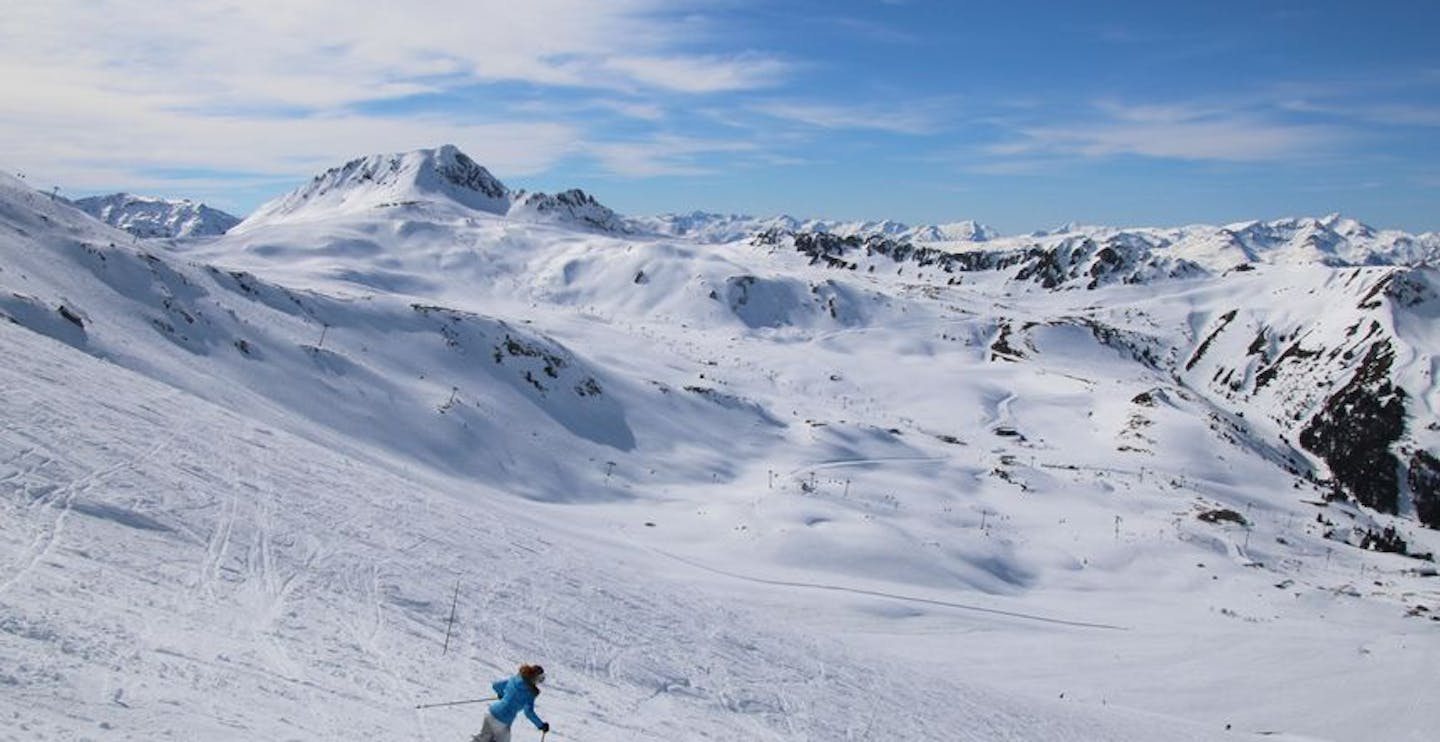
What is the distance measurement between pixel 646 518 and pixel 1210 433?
52378 mm

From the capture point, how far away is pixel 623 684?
18000mm

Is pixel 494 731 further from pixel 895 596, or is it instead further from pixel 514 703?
pixel 895 596

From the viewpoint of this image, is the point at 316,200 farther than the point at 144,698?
Yes

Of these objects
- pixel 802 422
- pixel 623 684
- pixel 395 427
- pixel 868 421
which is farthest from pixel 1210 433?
pixel 623 684

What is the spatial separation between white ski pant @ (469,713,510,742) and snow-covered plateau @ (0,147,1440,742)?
1.46 metres

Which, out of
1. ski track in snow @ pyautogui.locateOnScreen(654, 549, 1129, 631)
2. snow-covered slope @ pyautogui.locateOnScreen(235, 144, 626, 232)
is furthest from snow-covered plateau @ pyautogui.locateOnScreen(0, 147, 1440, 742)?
snow-covered slope @ pyautogui.locateOnScreen(235, 144, 626, 232)

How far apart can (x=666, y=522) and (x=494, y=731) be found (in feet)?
100

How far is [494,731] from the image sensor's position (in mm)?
11289

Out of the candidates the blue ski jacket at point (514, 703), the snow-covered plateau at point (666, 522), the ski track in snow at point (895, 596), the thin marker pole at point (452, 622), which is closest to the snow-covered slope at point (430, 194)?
the snow-covered plateau at point (666, 522)

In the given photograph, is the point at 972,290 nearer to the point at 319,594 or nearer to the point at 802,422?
the point at 802,422

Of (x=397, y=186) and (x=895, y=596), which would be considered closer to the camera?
(x=895, y=596)

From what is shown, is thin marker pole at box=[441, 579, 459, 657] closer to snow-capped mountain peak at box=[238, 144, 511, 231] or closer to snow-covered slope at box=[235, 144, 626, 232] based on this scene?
snow-covered slope at box=[235, 144, 626, 232]

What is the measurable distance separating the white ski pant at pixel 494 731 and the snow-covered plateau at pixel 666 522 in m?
1.46

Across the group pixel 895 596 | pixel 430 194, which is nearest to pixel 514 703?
pixel 895 596
